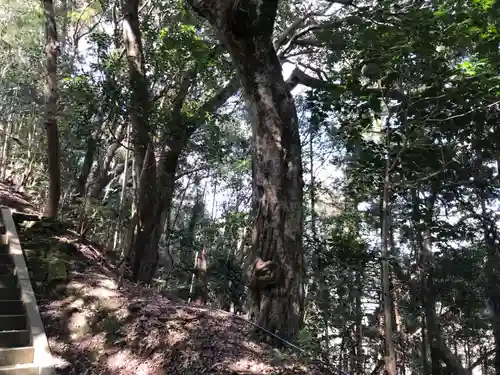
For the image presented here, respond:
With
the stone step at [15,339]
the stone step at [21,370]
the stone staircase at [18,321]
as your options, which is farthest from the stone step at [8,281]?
the stone step at [21,370]

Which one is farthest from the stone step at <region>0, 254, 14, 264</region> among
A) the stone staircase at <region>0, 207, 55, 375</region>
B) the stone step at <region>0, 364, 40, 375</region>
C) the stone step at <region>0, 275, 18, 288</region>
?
the stone step at <region>0, 364, 40, 375</region>

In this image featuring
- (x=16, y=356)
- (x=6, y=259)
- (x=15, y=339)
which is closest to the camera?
(x=16, y=356)

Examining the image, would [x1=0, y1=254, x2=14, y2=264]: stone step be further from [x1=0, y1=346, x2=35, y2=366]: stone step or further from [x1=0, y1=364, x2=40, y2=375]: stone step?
[x1=0, y1=364, x2=40, y2=375]: stone step

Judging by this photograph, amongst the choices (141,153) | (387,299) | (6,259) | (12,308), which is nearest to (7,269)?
(6,259)

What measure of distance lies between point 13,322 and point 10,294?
1.86 ft

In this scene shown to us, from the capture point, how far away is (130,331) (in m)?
4.72

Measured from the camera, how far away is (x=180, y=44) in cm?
715

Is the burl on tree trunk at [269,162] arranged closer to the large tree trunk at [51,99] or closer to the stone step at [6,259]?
the stone step at [6,259]

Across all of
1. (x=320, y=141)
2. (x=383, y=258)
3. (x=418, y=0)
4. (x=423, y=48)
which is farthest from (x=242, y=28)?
(x=320, y=141)

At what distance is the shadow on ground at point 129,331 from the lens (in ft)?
13.0

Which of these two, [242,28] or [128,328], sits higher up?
[242,28]

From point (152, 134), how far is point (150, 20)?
17.3ft

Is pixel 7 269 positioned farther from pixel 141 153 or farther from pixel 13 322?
pixel 141 153

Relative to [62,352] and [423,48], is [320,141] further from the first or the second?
[62,352]
